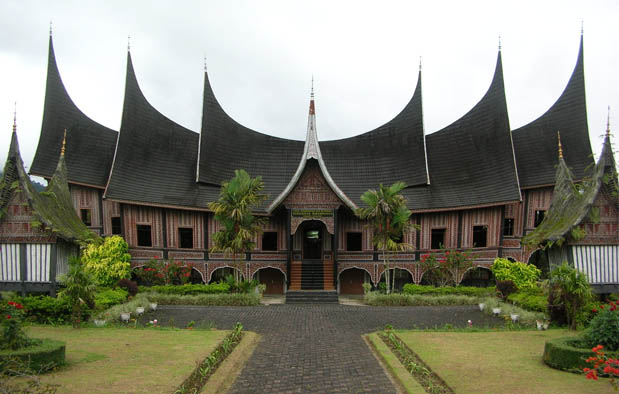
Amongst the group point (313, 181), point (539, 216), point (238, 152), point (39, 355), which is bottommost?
point (39, 355)

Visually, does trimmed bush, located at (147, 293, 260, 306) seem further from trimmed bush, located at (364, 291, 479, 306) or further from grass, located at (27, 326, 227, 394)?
grass, located at (27, 326, 227, 394)

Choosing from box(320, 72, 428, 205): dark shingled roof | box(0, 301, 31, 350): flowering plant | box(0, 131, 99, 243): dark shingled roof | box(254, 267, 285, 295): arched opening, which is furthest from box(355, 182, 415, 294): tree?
box(0, 301, 31, 350): flowering plant

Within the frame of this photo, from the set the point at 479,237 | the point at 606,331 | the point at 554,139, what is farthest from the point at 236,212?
the point at 554,139

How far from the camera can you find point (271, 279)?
2302 centimetres

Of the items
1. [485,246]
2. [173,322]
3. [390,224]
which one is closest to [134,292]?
[173,322]

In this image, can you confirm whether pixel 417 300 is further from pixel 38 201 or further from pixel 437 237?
pixel 38 201

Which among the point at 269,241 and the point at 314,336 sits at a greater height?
the point at 269,241

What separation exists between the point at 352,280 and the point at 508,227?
7945 mm

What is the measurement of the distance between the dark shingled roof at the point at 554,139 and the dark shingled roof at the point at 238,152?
11.4 metres

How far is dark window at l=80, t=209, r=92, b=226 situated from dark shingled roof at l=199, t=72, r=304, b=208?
5.25 m

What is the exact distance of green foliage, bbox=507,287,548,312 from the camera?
13704 mm

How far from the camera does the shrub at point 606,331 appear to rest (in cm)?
802

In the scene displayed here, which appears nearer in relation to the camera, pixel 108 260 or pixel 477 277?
pixel 108 260

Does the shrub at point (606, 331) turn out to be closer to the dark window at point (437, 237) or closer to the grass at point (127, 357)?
the grass at point (127, 357)
